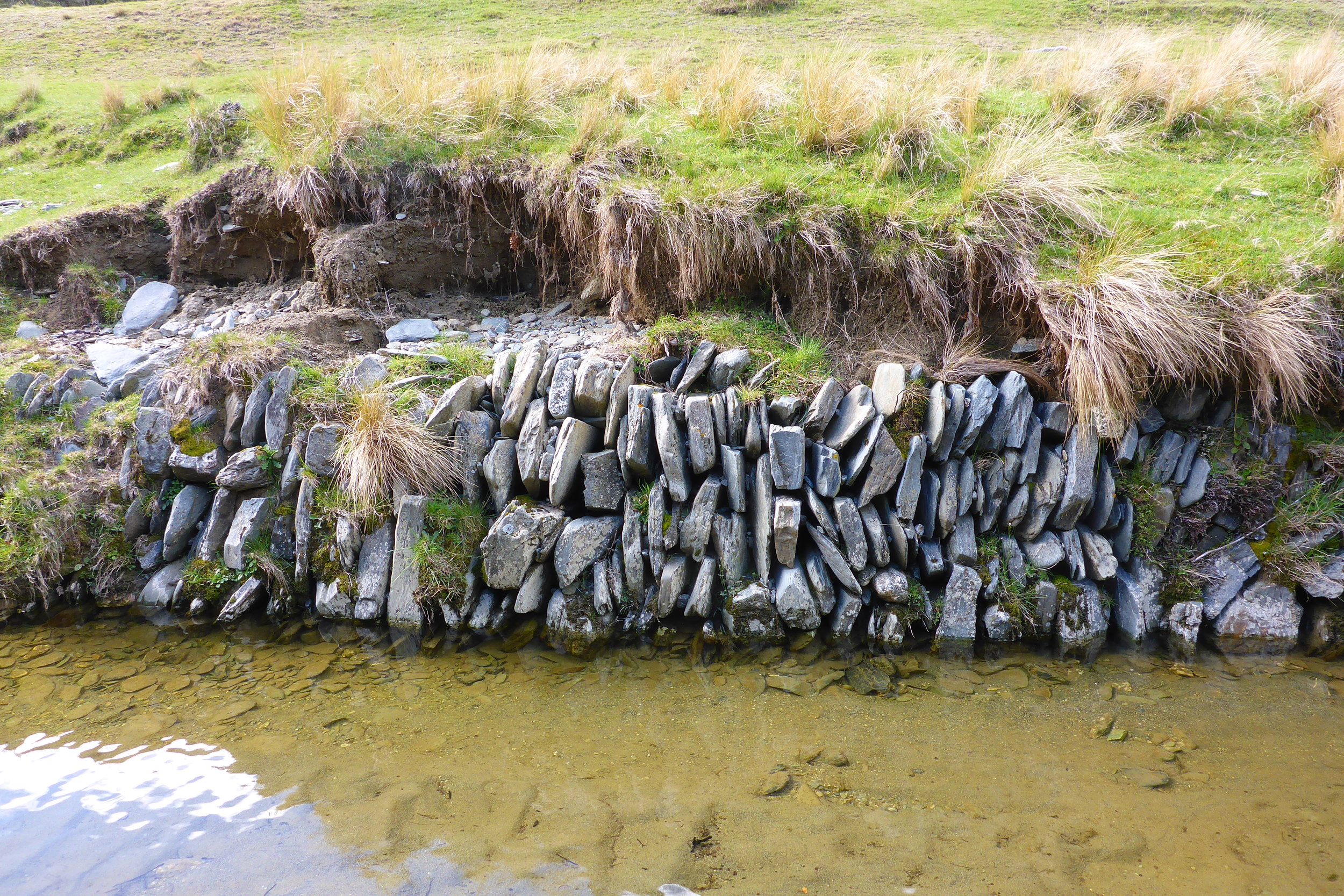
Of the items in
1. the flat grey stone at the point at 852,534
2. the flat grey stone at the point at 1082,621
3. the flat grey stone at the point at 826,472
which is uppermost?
the flat grey stone at the point at 826,472

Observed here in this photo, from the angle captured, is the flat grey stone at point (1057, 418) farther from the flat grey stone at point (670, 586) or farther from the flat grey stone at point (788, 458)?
the flat grey stone at point (670, 586)

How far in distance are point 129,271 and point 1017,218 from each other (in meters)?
9.91

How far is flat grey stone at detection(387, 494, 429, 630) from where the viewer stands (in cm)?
537

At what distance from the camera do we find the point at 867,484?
207 inches

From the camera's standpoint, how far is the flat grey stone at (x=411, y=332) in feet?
22.6

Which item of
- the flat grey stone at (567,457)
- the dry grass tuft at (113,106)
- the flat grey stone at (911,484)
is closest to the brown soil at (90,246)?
the dry grass tuft at (113,106)

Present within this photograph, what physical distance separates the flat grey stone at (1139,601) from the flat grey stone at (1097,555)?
4.8 inches

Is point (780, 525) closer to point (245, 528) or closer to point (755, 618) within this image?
point (755, 618)

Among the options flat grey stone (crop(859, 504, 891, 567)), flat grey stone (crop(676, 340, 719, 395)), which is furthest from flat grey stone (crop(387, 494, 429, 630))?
flat grey stone (crop(859, 504, 891, 567))

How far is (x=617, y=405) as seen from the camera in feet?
18.0

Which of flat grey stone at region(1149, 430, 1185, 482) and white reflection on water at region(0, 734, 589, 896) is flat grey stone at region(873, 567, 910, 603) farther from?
white reflection on water at region(0, 734, 589, 896)

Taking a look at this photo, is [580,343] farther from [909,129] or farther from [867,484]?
[909,129]

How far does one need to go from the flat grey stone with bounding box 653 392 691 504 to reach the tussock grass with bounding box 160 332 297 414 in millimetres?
3470

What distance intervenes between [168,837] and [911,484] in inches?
195
